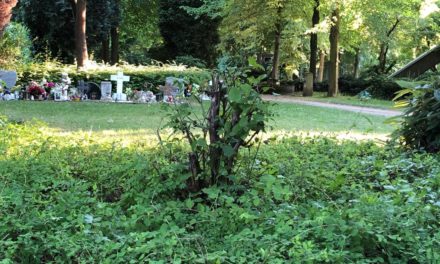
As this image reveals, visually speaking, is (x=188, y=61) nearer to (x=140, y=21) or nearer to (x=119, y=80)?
(x=140, y=21)

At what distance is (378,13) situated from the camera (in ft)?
86.9

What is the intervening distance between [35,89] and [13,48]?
4.04 m

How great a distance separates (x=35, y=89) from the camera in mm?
17078

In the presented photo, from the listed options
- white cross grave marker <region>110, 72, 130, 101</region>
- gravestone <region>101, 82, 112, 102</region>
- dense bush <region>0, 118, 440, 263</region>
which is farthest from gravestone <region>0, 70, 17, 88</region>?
dense bush <region>0, 118, 440, 263</region>

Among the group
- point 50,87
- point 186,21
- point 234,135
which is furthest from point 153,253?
point 186,21

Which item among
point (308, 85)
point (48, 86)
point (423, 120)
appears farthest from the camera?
point (308, 85)

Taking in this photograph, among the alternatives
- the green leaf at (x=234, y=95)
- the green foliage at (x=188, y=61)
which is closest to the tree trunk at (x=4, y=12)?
the green leaf at (x=234, y=95)

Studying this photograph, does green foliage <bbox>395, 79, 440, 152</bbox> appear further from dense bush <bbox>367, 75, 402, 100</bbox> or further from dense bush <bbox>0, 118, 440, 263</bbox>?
dense bush <bbox>367, 75, 402, 100</bbox>

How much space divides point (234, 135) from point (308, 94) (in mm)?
25626

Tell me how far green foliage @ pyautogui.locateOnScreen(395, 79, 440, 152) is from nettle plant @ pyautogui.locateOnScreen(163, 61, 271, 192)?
3.46m

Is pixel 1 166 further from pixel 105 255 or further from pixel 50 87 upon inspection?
pixel 50 87

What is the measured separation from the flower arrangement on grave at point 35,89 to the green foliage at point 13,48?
1729mm

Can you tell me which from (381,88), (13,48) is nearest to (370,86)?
(381,88)

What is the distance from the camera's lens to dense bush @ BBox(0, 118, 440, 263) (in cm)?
276
